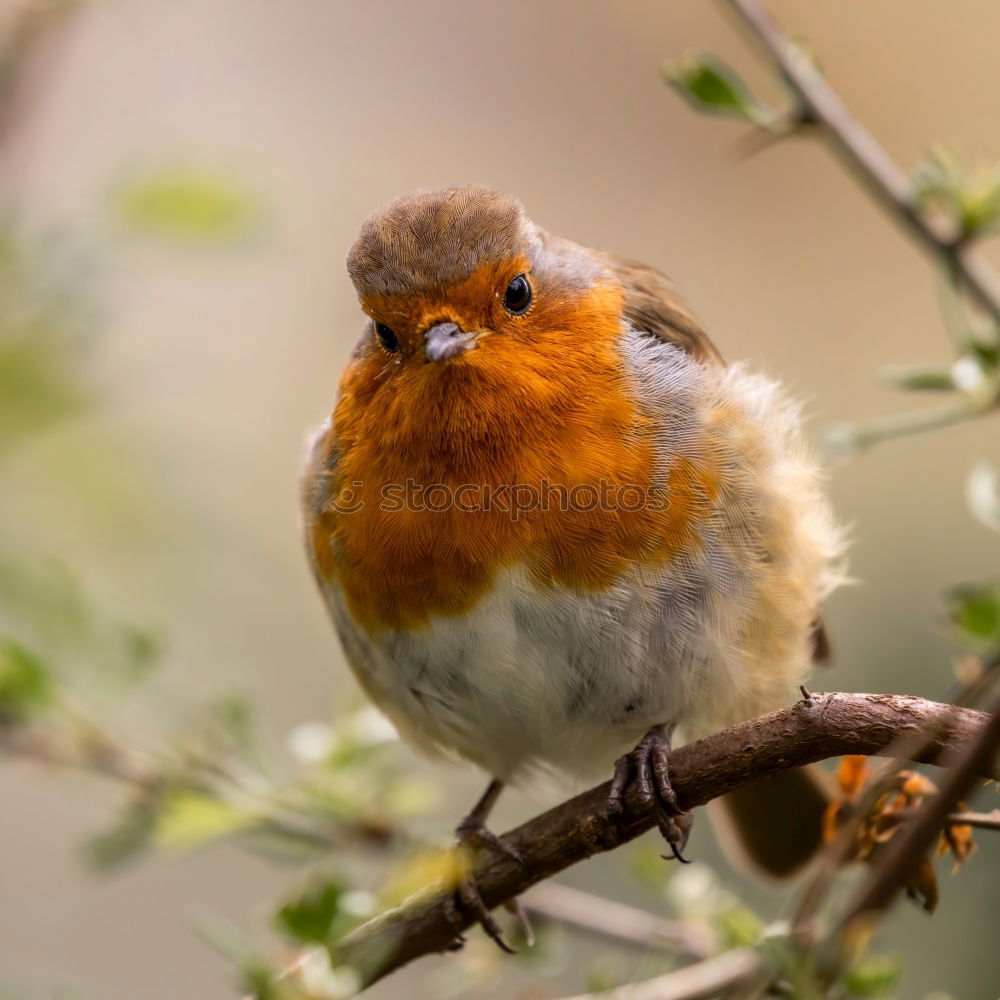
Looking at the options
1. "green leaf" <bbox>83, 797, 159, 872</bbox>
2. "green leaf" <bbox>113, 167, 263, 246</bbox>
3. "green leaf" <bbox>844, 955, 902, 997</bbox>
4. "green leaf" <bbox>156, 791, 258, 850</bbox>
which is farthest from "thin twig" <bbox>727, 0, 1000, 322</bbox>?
"green leaf" <bbox>83, 797, 159, 872</bbox>

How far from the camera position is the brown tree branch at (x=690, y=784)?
1.72 meters

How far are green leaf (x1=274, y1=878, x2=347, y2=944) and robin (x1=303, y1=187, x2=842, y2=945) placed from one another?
1030 millimetres

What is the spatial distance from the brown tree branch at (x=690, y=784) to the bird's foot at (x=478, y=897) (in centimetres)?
2

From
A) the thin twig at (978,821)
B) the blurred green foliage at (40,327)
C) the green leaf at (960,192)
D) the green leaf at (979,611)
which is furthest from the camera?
the green leaf at (960,192)

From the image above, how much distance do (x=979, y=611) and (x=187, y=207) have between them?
4.15 feet

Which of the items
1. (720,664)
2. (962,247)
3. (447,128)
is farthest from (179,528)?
(447,128)

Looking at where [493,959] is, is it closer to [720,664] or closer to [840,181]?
[720,664]

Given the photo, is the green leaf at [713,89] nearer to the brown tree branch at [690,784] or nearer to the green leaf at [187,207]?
the brown tree branch at [690,784]

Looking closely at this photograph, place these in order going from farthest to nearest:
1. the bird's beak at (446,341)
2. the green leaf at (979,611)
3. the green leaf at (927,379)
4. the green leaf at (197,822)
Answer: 1. the bird's beak at (446,341)
2. the green leaf at (197,822)
3. the green leaf at (927,379)
4. the green leaf at (979,611)

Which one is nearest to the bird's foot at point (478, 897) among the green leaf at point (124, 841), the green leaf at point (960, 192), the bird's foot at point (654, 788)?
the bird's foot at point (654, 788)

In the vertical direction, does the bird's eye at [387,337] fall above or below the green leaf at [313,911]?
above

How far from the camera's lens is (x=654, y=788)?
2.53 meters

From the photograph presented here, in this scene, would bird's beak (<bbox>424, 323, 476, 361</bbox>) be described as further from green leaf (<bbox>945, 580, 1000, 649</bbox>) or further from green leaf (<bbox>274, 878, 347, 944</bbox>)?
green leaf (<bbox>274, 878, 347, 944</bbox>)

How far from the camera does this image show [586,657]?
2.83 m
